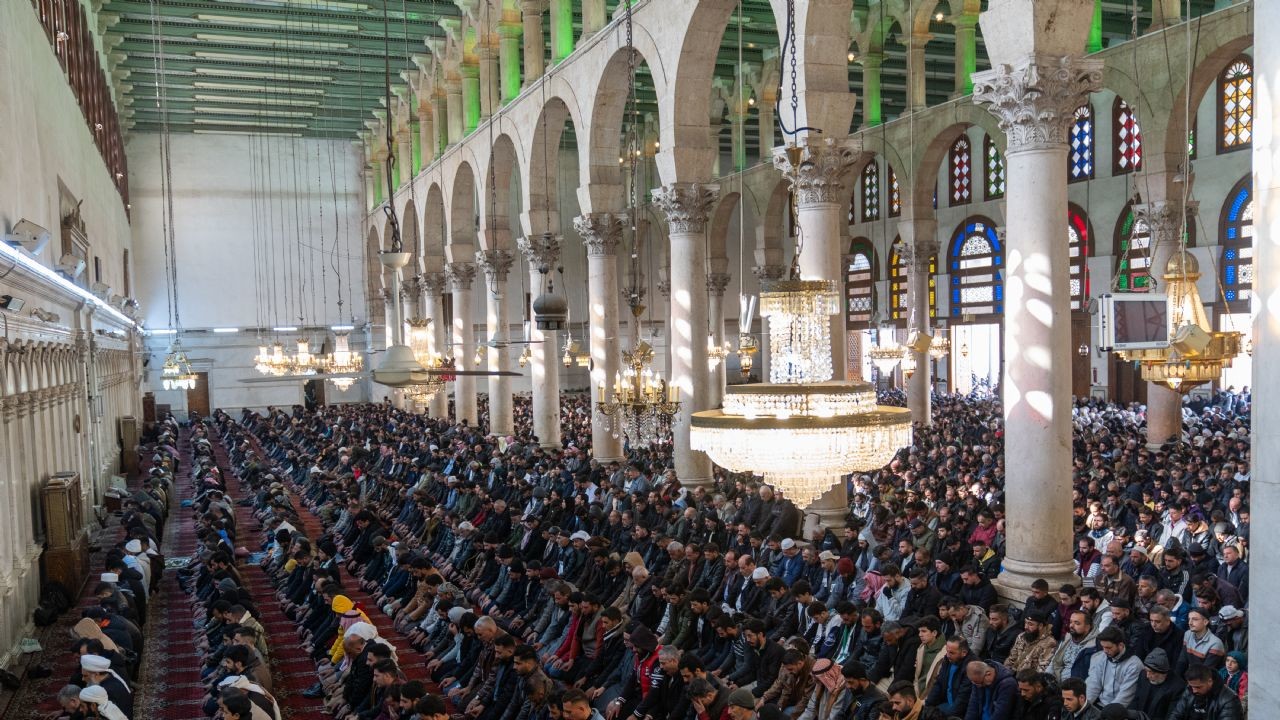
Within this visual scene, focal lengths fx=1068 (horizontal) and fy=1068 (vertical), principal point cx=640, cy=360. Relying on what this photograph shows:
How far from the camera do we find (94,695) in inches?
237

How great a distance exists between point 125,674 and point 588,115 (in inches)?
405

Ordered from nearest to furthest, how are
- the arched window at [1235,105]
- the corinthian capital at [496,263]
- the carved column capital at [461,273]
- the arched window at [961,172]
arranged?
the arched window at [1235,105]
the corinthian capital at [496,263]
the carved column capital at [461,273]
the arched window at [961,172]

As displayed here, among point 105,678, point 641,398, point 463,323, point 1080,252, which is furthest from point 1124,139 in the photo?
point 105,678

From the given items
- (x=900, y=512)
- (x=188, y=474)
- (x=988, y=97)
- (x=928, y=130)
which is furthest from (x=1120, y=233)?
(x=188, y=474)

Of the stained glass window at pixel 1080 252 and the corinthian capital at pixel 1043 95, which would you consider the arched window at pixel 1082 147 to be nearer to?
the stained glass window at pixel 1080 252

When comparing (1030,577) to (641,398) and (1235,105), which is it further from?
(1235,105)

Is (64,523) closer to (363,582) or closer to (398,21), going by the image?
(363,582)

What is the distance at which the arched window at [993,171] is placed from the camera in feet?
82.7

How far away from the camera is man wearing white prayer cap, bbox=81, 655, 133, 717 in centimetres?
646

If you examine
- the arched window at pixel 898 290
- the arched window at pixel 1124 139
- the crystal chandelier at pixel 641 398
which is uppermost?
the arched window at pixel 1124 139

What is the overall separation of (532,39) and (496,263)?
187 inches

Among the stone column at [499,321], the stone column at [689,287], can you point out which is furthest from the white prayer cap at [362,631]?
the stone column at [499,321]

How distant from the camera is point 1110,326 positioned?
21.4 feet

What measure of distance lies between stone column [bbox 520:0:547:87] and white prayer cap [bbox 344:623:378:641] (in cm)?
1222
